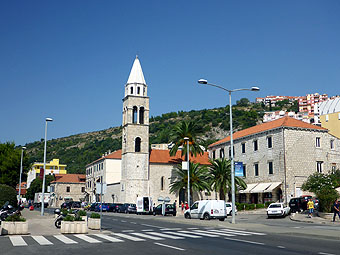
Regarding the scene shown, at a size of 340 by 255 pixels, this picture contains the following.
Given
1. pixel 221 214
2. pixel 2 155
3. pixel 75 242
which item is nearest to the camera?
pixel 75 242

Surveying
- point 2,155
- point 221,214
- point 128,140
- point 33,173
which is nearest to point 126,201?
point 128,140

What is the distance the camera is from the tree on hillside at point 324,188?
1280 inches

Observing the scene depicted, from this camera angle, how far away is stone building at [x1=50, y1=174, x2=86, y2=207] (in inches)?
3866

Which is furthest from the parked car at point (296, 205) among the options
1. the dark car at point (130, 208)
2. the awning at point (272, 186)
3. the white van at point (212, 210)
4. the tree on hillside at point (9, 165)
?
the tree on hillside at point (9, 165)

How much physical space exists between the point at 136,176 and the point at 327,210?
37682 mm

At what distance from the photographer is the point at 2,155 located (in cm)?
5591

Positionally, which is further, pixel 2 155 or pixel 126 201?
pixel 126 201

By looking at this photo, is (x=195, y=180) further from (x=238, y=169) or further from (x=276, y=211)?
(x=238, y=169)

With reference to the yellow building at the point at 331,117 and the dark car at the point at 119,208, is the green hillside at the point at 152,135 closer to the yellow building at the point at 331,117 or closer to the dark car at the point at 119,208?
the yellow building at the point at 331,117

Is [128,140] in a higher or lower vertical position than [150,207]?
higher

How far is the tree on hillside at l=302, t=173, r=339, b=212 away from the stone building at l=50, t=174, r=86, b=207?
2641 inches

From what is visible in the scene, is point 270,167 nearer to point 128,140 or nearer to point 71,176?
point 128,140

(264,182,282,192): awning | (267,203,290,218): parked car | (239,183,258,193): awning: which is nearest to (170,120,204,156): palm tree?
(239,183,258,193): awning

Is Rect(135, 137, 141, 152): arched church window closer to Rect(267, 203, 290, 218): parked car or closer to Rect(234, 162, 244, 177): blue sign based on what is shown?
Rect(267, 203, 290, 218): parked car
